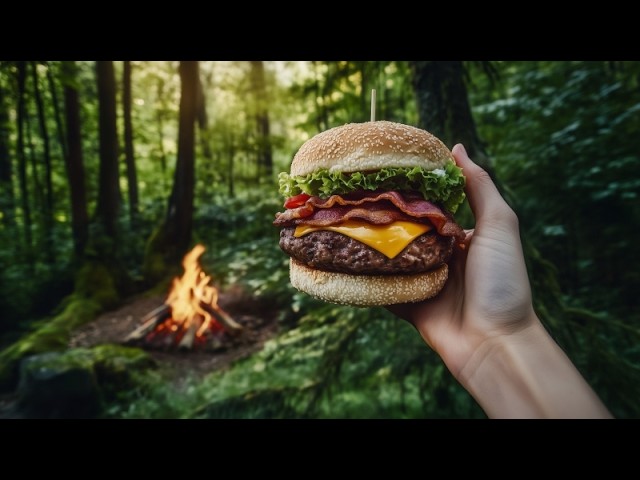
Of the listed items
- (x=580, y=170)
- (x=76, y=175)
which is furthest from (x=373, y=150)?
(x=76, y=175)

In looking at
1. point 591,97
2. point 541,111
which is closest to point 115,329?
point 541,111

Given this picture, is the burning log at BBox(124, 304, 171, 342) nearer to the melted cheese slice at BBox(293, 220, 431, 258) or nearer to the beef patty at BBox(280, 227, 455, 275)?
the beef patty at BBox(280, 227, 455, 275)

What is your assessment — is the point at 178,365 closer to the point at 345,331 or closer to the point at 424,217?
the point at 345,331

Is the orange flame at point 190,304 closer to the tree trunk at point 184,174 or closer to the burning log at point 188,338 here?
the burning log at point 188,338

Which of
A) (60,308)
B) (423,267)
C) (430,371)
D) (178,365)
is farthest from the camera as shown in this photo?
(60,308)

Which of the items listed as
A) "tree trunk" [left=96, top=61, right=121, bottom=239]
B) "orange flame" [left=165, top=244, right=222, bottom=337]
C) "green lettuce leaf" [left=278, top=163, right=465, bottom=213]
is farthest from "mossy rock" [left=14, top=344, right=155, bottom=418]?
"green lettuce leaf" [left=278, top=163, right=465, bottom=213]

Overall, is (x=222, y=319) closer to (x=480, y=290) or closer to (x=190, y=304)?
(x=190, y=304)
